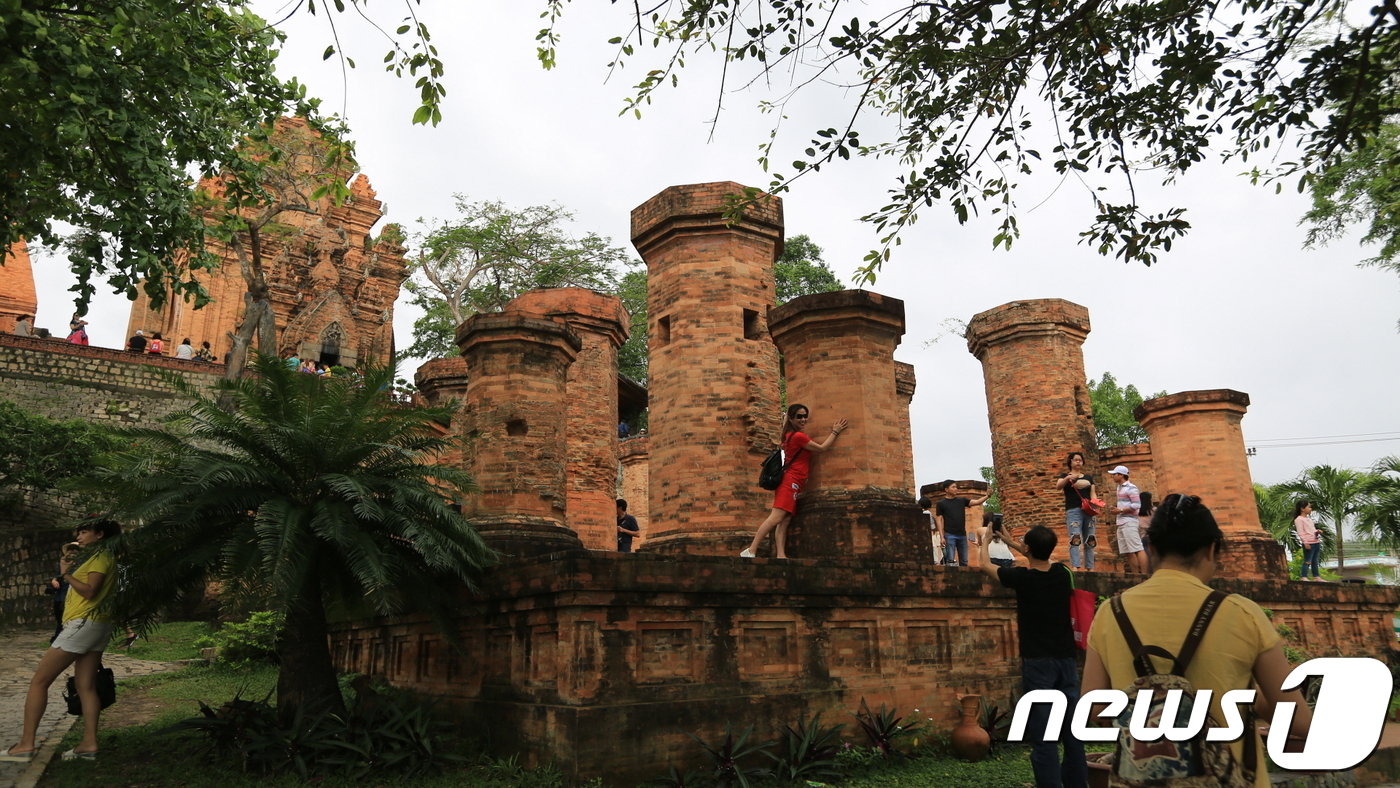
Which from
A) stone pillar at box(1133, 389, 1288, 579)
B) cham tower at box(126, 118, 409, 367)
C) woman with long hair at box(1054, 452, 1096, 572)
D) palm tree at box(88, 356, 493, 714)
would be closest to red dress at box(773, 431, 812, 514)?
palm tree at box(88, 356, 493, 714)

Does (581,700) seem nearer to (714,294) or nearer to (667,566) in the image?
(667,566)

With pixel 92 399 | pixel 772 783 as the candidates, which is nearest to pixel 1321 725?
pixel 772 783

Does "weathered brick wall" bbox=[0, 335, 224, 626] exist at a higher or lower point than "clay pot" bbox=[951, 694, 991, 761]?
higher

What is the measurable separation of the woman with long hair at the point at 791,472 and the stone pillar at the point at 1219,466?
913cm

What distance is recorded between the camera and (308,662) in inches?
269

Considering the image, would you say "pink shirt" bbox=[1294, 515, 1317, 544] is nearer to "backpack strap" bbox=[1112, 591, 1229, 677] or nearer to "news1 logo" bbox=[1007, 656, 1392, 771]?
"news1 logo" bbox=[1007, 656, 1392, 771]

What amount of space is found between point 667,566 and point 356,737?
2472 mm

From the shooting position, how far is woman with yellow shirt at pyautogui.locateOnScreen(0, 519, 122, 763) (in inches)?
242

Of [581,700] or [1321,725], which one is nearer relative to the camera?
[1321,725]

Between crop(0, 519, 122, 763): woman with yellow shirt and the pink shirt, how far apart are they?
15798mm

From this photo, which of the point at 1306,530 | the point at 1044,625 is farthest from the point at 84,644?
the point at 1306,530

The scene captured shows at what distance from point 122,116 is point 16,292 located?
28.4 m

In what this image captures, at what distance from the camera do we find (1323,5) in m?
5.29

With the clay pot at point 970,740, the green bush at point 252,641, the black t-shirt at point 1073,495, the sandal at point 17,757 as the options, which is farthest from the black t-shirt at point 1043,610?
the green bush at point 252,641
